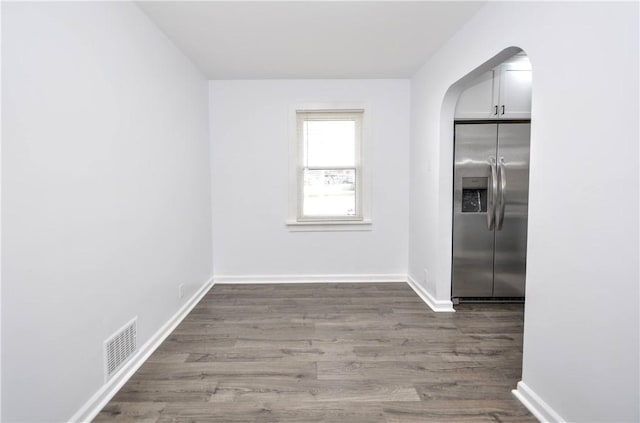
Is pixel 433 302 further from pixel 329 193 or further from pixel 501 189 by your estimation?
pixel 329 193

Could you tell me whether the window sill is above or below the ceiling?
below

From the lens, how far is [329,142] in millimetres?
4328

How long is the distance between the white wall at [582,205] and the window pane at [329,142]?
7.29ft

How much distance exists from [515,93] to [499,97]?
6.4 inches

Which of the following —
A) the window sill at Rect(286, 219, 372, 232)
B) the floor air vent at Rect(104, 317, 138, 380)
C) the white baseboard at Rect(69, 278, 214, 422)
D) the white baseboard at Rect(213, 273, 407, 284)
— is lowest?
the white baseboard at Rect(69, 278, 214, 422)

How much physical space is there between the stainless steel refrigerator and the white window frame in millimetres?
1169

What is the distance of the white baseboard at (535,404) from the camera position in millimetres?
1779

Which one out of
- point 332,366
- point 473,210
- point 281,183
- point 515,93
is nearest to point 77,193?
point 332,366

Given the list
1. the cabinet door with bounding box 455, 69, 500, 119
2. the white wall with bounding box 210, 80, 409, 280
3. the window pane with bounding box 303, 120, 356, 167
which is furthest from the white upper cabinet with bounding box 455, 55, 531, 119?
the window pane with bounding box 303, 120, 356, 167

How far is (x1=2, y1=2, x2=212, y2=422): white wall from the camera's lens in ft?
4.63

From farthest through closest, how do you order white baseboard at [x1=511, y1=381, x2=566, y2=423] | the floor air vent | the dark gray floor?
1. the floor air vent
2. the dark gray floor
3. white baseboard at [x1=511, y1=381, x2=566, y2=423]

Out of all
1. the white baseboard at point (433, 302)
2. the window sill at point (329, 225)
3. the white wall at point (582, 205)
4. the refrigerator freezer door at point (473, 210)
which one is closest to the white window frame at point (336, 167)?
the window sill at point (329, 225)

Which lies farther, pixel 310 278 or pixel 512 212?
pixel 310 278

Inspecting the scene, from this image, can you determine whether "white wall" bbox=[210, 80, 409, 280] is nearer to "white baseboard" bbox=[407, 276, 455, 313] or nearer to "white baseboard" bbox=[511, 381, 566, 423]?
"white baseboard" bbox=[407, 276, 455, 313]
